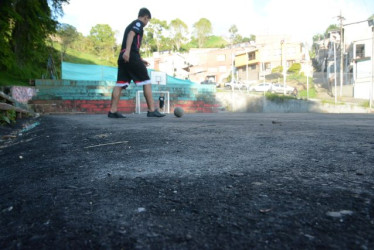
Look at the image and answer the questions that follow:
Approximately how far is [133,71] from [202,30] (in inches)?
3591

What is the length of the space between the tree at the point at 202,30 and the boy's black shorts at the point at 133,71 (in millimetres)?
88600

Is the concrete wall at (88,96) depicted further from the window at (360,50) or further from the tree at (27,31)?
the window at (360,50)

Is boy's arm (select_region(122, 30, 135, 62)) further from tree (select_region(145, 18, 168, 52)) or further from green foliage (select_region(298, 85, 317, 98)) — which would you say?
tree (select_region(145, 18, 168, 52))

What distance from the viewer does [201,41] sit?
9144cm

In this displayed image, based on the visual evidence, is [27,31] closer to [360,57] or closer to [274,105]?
[274,105]

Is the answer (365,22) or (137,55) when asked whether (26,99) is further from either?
(365,22)

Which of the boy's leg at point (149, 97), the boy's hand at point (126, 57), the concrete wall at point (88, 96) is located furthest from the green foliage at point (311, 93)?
the boy's hand at point (126, 57)

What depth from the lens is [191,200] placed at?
1.11m

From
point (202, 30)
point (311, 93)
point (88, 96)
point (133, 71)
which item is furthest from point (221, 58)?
point (133, 71)

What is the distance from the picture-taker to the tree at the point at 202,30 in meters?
91.6

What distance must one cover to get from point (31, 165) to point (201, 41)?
93592 millimetres

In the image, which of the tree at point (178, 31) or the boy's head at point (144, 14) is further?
the tree at point (178, 31)

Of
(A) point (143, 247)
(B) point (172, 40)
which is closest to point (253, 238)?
(A) point (143, 247)

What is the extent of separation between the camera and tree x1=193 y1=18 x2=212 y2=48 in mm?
91625
